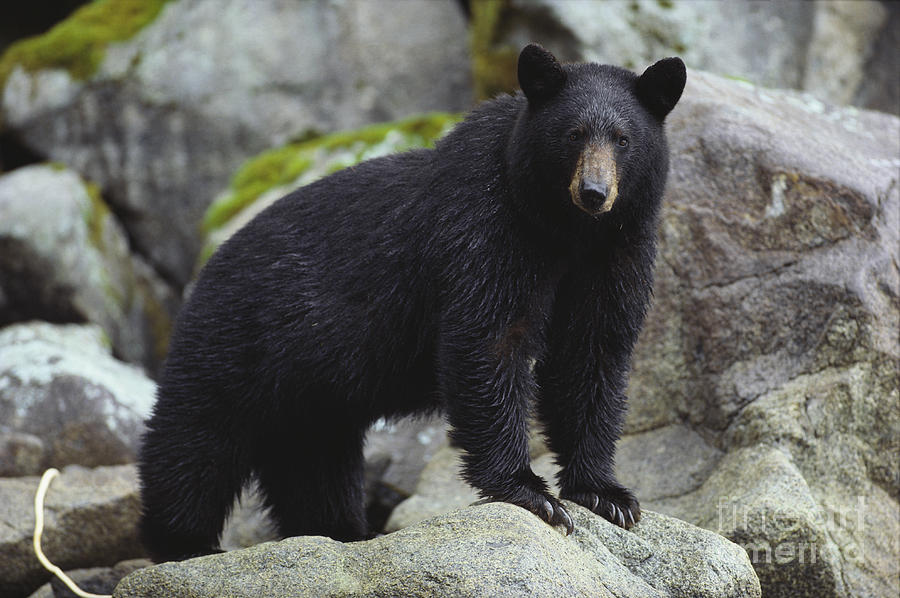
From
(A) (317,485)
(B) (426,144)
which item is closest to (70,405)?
(A) (317,485)

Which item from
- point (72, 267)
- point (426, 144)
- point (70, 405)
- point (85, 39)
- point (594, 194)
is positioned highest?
point (594, 194)

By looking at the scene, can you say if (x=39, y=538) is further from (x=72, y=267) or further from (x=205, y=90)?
(x=205, y=90)

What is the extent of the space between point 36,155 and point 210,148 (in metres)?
2.43

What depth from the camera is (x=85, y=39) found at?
48.5ft

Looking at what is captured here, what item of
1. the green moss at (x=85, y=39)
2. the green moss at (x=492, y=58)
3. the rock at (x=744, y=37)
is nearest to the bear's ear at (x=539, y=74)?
the rock at (x=744, y=37)

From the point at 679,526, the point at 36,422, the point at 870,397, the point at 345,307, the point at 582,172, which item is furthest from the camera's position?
the point at 36,422

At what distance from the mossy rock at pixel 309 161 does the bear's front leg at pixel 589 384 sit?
6013 millimetres

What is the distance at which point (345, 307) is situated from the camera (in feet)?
21.7

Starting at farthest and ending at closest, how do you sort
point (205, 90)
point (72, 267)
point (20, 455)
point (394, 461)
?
1. point (205, 90)
2. point (72, 267)
3. point (394, 461)
4. point (20, 455)

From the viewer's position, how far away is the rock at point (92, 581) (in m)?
7.35

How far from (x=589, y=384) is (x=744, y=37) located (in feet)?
23.8

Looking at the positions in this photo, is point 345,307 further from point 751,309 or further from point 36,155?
point 36,155

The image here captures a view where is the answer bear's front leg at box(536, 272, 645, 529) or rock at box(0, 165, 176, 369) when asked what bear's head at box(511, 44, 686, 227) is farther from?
rock at box(0, 165, 176, 369)

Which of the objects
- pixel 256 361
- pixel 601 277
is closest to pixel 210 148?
pixel 256 361
